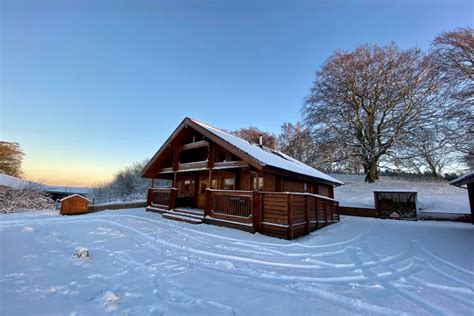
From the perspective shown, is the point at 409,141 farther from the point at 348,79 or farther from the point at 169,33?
the point at 169,33

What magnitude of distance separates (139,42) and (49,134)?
13.3 m

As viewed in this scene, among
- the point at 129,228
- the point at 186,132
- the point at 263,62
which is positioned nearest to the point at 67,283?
the point at 129,228

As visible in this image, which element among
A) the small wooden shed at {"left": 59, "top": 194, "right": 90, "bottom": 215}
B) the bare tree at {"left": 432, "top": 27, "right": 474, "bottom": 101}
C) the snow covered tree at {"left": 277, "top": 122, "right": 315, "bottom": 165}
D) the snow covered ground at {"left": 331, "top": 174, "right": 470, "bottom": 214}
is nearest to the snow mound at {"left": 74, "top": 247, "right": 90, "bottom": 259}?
the small wooden shed at {"left": 59, "top": 194, "right": 90, "bottom": 215}

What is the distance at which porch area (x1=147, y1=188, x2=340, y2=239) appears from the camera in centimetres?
741

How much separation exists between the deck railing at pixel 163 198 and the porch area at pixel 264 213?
0.91m

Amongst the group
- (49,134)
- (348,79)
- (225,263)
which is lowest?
(225,263)

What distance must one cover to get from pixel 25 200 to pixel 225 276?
2193cm

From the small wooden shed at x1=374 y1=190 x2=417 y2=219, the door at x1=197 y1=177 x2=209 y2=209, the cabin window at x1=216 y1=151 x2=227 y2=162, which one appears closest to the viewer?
the cabin window at x1=216 y1=151 x2=227 y2=162

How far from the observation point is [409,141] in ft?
63.7

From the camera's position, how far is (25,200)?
58.3 feet

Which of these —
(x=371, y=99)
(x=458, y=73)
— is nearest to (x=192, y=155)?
(x=371, y=99)

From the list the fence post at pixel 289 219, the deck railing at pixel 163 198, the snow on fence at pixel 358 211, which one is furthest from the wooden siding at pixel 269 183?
the snow on fence at pixel 358 211

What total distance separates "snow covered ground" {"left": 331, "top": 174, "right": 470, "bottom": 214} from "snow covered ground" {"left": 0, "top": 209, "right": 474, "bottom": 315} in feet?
37.4

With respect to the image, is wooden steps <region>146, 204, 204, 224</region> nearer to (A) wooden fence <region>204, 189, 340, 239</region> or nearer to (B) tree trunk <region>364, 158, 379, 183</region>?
(A) wooden fence <region>204, 189, 340, 239</region>
